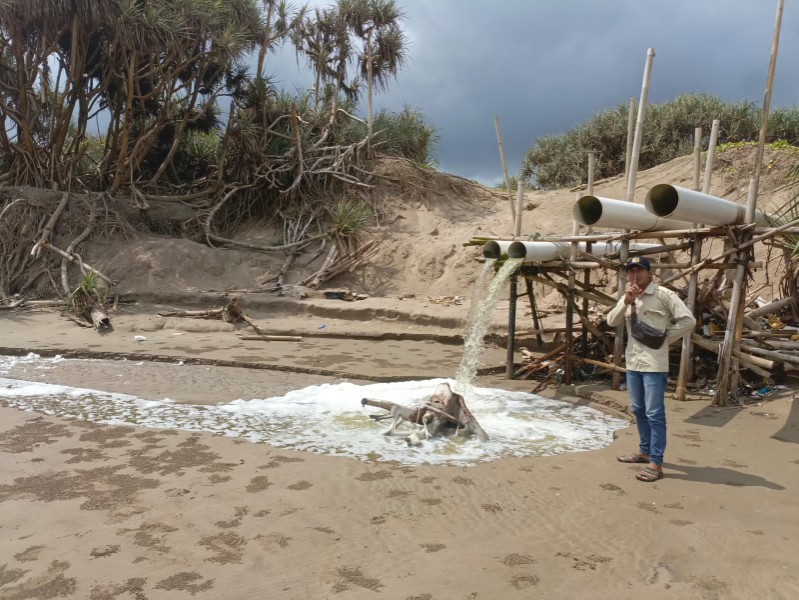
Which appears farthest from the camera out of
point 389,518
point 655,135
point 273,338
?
point 655,135

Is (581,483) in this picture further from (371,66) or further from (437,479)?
(371,66)

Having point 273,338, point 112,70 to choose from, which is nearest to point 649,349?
point 273,338

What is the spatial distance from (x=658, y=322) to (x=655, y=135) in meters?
16.2

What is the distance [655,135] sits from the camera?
18891 millimetres

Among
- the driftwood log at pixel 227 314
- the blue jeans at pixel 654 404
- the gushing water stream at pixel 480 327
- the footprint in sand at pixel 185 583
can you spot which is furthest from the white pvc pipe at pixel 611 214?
the driftwood log at pixel 227 314

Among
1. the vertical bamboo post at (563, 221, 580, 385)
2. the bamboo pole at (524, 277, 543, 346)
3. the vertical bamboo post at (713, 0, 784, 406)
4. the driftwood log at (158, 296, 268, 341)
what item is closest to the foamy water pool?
the vertical bamboo post at (563, 221, 580, 385)

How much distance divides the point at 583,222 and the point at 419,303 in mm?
6474

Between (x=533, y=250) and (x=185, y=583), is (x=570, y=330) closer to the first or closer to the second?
(x=533, y=250)

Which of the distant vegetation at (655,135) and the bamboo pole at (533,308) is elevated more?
the distant vegetation at (655,135)

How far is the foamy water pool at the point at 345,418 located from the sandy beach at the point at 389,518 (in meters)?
0.22

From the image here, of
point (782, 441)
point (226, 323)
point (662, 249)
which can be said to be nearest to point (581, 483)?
point (782, 441)

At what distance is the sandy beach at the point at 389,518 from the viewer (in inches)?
116

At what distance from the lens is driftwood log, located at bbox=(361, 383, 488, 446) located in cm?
548

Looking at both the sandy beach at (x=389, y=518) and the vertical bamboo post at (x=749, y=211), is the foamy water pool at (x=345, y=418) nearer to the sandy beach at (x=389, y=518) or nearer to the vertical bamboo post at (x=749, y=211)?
the sandy beach at (x=389, y=518)
